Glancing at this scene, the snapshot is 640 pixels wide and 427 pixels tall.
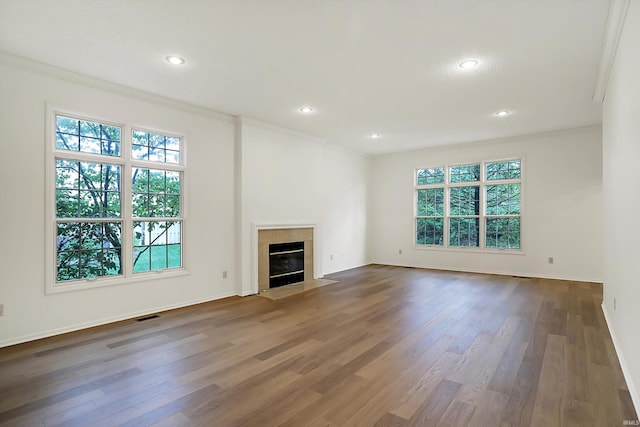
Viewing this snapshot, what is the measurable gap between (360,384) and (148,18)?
317 cm

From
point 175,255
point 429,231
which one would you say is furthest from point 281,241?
point 429,231

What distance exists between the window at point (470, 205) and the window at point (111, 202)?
17.5ft

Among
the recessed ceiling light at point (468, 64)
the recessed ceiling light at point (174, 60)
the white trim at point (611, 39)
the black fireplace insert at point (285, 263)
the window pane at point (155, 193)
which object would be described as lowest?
the black fireplace insert at point (285, 263)

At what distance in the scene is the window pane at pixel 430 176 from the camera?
7492 mm

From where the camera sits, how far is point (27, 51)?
309cm

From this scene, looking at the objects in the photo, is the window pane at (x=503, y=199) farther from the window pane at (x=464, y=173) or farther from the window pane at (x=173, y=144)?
the window pane at (x=173, y=144)

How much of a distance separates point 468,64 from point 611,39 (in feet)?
3.60

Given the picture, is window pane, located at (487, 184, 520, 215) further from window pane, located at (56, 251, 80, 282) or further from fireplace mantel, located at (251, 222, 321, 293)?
window pane, located at (56, 251, 80, 282)

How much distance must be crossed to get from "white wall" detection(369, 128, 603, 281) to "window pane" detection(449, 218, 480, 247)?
22 centimetres

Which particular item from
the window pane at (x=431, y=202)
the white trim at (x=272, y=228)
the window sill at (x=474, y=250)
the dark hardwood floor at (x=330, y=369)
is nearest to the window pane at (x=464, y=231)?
the window sill at (x=474, y=250)

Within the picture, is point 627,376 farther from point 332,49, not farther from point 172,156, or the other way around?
point 172,156

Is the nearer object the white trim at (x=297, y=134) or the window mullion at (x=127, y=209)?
the window mullion at (x=127, y=209)

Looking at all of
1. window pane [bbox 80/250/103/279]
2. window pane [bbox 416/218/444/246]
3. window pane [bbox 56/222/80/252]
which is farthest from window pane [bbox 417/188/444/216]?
window pane [bbox 56/222/80/252]

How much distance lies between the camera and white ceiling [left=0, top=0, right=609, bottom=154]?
8.12 feet
